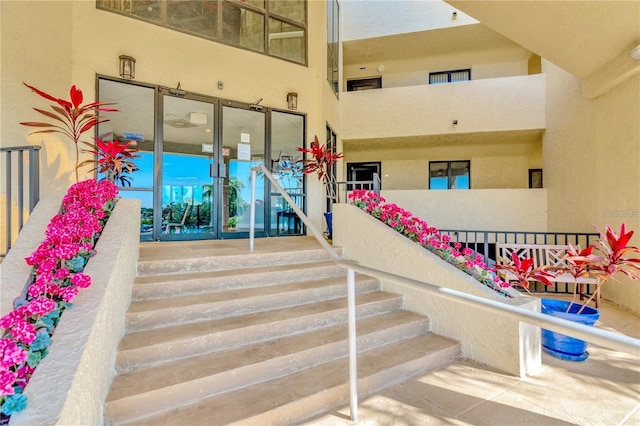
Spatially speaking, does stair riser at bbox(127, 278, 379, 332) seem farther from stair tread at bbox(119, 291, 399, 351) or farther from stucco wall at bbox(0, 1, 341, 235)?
stucco wall at bbox(0, 1, 341, 235)

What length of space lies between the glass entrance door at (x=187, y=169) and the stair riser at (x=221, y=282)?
7.72ft

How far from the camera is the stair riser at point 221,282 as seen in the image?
259cm

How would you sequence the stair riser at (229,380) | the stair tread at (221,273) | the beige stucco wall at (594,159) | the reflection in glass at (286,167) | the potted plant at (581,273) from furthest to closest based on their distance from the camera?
the reflection in glass at (286,167), the beige stucco wall at (594,159), the stair tread at (221,273), the potted plant at (581,273), the stair riser at (229,380)

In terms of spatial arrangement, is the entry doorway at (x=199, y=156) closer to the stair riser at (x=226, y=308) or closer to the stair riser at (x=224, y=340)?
the stair riser at (x=226, y=308)

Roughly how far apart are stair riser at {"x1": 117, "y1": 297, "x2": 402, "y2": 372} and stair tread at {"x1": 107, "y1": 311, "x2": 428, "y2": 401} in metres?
0.05

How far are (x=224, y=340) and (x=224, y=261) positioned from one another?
110 centimetres

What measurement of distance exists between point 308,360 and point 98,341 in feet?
4.33

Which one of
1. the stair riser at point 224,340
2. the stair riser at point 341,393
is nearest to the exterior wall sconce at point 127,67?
the stair riser at point 224,340

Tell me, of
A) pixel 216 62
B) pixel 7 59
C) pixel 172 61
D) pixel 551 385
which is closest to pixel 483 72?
pixel 216 62

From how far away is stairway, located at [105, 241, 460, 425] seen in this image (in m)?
1.81

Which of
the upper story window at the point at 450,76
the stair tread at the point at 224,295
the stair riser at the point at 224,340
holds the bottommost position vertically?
the stair riser at the point at 224,340

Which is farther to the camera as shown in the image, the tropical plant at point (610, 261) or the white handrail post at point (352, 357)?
the tropical plant at point (610, 261)

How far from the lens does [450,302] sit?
9.27ft

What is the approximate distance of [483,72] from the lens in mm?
8930
